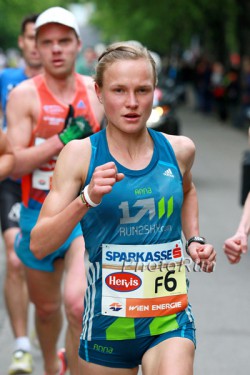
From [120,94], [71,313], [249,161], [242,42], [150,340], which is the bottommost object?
[242,42]

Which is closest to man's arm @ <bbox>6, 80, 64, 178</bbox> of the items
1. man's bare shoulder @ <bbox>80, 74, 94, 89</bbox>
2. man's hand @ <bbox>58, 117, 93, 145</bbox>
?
man's hand @ <bbox>58, 117, 93, 145</bbox>

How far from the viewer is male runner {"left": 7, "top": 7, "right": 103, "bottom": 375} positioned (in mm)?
5582

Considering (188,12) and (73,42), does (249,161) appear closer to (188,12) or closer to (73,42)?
(73,42)

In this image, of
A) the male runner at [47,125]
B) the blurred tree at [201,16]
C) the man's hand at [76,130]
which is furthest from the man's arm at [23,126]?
the blurred tree at [201,16]

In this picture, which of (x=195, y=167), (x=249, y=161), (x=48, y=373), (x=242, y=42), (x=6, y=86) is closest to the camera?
(x=48, y=373)

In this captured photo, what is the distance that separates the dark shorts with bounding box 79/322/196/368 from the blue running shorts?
152 centimetres

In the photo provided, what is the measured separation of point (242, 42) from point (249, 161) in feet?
79.0

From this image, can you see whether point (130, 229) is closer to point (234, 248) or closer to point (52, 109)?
point (234, 248)

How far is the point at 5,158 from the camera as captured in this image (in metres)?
5.45

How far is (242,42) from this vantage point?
3384cm

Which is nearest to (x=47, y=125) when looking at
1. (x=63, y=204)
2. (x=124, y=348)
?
(x=63, y=204)

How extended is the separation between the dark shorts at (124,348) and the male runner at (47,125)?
1469 millimetres

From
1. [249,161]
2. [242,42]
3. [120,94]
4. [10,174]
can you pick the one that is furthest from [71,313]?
[242,42]

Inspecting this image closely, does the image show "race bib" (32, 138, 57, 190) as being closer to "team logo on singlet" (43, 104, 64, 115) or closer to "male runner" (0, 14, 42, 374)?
"team logo on singlet" (43, 104, 64, 115)
